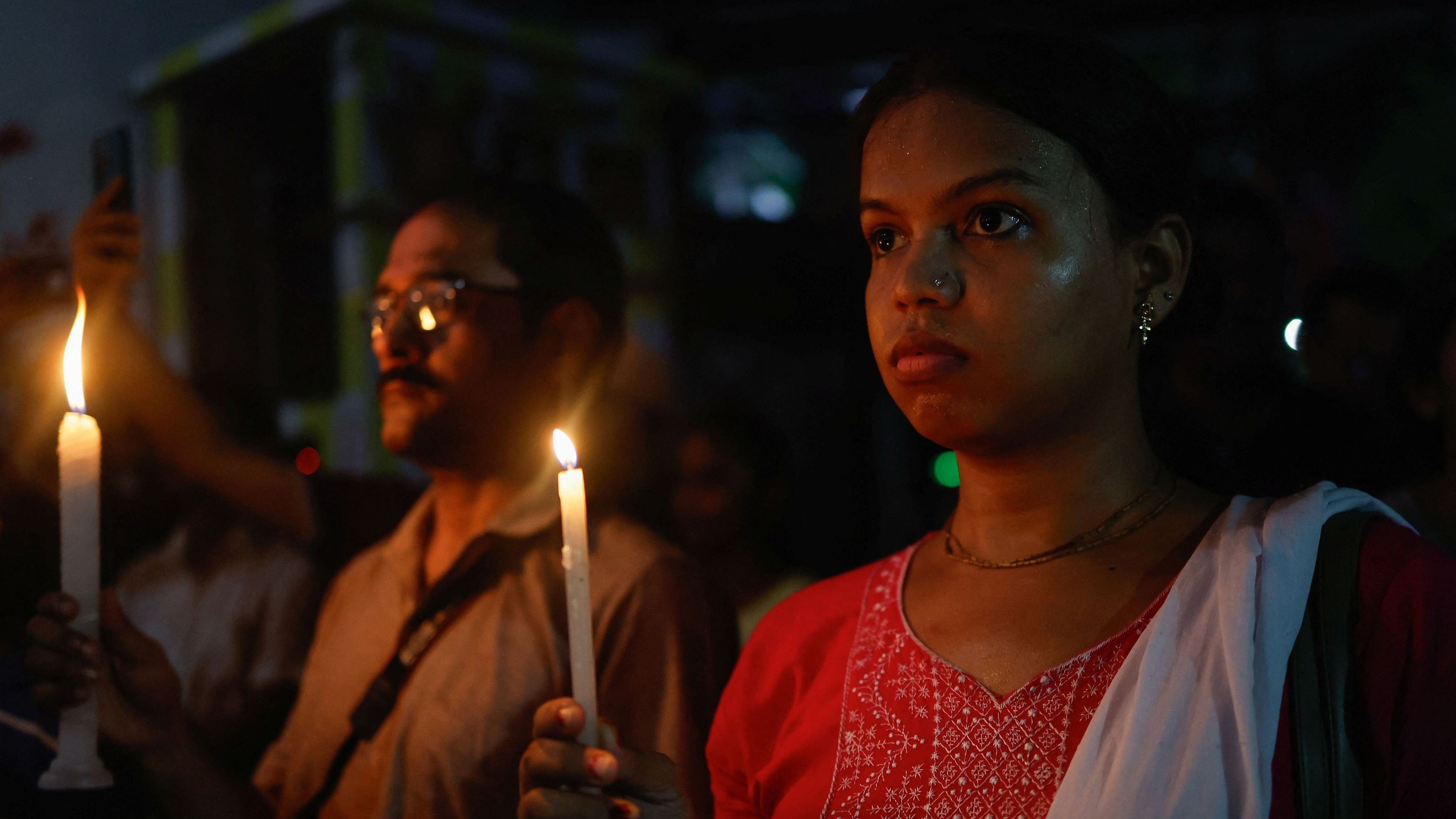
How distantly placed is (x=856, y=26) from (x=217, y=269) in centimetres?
208

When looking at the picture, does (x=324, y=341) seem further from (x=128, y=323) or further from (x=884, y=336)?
(x=884, y=336)

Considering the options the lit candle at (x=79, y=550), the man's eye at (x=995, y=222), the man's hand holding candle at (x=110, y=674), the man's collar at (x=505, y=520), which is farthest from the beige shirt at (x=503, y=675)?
the man's eye at (x=995, y=222)

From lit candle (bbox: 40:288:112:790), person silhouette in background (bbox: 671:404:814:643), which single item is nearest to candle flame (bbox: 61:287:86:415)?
lit candle (bbox: 40:288:112:790)

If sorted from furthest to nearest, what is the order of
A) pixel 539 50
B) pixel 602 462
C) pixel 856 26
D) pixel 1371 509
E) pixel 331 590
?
pixel 856 26 → pixel 539 50 → pixel 602 462 → pixel 331 590 → pixel 1371 509

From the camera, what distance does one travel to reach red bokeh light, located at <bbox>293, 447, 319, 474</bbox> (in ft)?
7.22

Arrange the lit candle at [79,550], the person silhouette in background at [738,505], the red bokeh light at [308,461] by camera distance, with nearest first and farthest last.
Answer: the lit candle at [79,550]
the red bokeh light at [308,461]
the person silhouette in background at [738,505]

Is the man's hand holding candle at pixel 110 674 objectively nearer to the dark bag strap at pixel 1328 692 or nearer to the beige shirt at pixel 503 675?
the beige shirt at pixel 503 675

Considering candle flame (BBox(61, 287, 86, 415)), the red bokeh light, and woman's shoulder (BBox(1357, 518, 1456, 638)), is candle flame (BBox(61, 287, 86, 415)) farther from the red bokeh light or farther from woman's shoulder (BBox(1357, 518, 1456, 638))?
woman's shoulder (BBox(1357, 518, 1456, 638))

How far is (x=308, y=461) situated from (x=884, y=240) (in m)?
1.24

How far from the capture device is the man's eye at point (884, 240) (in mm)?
1557

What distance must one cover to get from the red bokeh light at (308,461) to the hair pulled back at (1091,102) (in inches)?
51.9

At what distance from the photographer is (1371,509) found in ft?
4.52

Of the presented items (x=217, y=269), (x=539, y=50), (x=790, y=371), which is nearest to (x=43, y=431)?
(x=217, y=269)

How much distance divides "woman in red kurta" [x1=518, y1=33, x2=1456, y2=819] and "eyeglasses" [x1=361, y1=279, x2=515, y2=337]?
2.66 feet
